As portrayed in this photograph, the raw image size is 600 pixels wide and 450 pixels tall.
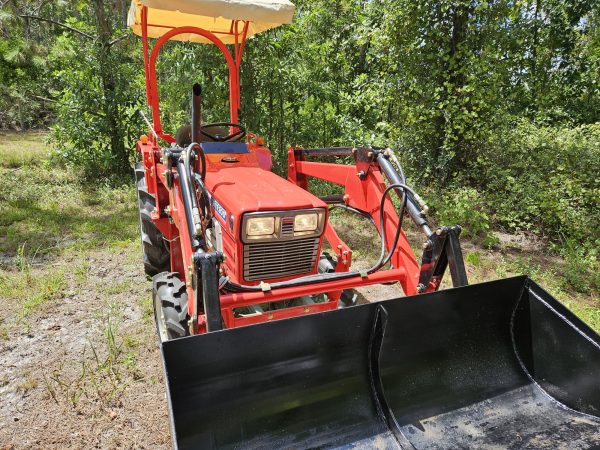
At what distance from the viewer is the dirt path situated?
7.71 ft

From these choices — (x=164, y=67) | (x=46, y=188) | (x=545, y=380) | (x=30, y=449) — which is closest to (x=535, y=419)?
(x=545, y=380)

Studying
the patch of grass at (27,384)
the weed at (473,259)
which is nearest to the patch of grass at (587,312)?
the weed at (473,259)

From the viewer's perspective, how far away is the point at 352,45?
9602 mm

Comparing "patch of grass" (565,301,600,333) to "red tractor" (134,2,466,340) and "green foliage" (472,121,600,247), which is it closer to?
"green foliage" (472,121,600,247)

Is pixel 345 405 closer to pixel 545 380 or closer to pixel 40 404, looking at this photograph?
pixel 545 380

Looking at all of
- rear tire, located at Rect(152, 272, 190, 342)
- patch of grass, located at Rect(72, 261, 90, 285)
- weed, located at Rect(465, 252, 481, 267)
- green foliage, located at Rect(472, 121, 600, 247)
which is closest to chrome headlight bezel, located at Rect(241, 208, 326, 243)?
rear tire, located at Rect(152, 272, 190, 342)

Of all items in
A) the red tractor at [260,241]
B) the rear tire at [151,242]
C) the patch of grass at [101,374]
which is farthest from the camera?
the rear tire at [151,242]

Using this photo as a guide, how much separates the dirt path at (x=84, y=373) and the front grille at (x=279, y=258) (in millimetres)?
1017

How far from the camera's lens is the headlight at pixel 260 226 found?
7.55 ft

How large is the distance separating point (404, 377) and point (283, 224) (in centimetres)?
101

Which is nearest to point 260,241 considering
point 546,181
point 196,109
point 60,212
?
point 196,109

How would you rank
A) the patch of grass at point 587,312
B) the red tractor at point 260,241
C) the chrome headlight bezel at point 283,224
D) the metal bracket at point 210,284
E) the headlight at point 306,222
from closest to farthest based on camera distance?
the metal bracket at point 210,284 → the red tractor at point 260,241 → the chrome headlight bezel at point 283,224 → the headlight at point 306,222 → the patch of grass at point 587,312

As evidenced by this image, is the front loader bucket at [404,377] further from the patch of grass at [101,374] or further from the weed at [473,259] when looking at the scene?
the weed at [473,259]

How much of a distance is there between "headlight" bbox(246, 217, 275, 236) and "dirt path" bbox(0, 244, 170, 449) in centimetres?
122
